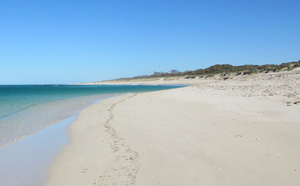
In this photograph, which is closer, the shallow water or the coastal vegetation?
the shallow water

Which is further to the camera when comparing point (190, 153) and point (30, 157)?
point (30, 157)

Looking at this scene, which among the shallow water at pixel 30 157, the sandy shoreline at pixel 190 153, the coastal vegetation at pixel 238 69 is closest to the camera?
the sandy shoreline at pixel 190 153

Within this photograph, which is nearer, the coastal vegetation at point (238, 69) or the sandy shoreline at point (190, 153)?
the sandy shoreline at point (190, 153)

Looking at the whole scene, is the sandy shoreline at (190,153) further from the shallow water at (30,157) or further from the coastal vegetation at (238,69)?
the coastal vegetation at (238,69)

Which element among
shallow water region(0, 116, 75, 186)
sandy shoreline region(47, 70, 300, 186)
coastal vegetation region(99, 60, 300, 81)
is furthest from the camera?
coastal vegetation region(99, 60, 300, 81)

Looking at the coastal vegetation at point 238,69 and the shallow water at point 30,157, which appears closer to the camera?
the shallow water at point 30,157

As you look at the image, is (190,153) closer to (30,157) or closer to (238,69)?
(30,157)

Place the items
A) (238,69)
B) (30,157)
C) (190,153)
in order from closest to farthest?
1. (190,153)
2. (30,157)
3. (238,69)

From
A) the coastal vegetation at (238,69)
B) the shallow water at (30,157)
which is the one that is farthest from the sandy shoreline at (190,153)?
the coastal vegetation at (238,69)

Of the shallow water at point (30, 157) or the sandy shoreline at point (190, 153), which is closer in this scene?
the sandy shoreline at point (190, 153)

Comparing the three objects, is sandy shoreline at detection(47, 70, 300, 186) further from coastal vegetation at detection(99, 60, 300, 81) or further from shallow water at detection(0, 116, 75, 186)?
coastal vegetation at detection(99, 60, 300, 81)

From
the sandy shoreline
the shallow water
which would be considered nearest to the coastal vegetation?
the sandy shoreline

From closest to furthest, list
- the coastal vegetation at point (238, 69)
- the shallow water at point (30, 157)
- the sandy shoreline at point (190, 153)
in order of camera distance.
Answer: the sandy shoreline at point (190, 153) < the shallow water at point (30, 157) < the coastal vegetation at point (238, 69)

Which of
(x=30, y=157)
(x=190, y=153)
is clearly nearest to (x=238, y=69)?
(x=190, y=153)
